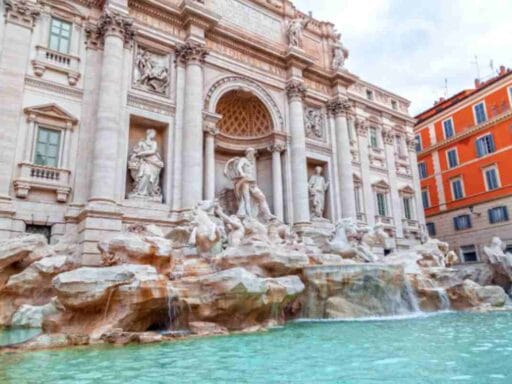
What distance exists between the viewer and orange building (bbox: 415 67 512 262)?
2314 cm

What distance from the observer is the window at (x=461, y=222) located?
2502 centimetres

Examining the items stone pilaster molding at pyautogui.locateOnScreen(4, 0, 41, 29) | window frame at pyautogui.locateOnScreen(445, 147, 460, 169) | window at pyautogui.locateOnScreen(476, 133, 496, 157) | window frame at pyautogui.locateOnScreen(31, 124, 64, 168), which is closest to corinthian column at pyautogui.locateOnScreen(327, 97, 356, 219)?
window at pyautogui.locateOnScreen(476, 133, 496, 157)

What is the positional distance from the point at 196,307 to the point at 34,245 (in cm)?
485

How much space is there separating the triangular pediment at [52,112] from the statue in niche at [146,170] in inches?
91.2

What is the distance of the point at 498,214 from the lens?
915 inches

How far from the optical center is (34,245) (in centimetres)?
961

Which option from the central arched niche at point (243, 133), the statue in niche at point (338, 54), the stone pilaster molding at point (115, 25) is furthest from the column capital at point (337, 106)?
the stone pilaster molding at point (115, 25)

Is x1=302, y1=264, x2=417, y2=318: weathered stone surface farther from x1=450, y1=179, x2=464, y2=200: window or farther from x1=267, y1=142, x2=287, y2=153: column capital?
x1=450, y1=179, x2=464, y2=200: window

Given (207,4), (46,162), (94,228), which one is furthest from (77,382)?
(207,4)

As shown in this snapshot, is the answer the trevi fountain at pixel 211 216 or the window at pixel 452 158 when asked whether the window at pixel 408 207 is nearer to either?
the trevi fountain at pixel 211 216

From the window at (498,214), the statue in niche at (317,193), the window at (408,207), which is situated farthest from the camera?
the window at (408,207)

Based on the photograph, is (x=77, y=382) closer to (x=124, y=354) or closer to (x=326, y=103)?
(x=124, y=354)

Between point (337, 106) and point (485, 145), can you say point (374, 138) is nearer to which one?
point (337, 106)

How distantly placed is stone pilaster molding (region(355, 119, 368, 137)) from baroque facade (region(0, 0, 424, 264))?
7 cm
